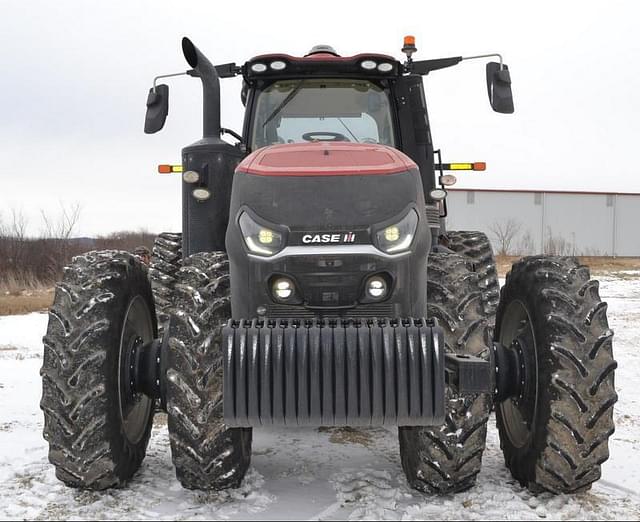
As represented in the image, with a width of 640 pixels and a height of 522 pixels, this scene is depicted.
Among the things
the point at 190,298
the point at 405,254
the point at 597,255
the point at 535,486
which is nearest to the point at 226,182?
the point at 190,298

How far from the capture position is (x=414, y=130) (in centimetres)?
503

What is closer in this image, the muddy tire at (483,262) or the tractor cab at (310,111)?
the tractor cab at (310,111)

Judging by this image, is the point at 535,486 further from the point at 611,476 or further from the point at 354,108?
the point at 354,108

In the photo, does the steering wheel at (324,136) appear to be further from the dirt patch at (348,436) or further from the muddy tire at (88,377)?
the dirt patch at (348,436)

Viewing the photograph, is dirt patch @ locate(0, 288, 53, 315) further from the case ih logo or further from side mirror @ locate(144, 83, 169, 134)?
the case ih logo

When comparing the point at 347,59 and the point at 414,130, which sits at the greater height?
the point at 347,59

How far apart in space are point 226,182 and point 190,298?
3.58ft

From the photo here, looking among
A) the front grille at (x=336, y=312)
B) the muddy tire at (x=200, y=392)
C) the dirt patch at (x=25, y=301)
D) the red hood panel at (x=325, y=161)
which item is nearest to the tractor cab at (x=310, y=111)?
the red hood panel at (x=325, y=161)

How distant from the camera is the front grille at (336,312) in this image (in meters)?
3.32

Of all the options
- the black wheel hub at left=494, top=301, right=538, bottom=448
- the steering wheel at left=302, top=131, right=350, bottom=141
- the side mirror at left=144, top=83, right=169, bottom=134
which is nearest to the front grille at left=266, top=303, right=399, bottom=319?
the black wheel hub at left=494, top=301, right=538, bottom=448

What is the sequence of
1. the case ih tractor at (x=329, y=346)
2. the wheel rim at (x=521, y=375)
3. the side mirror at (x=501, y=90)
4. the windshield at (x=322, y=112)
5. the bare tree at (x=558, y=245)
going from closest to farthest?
the case ih tractor at (x=329, y=346)
the wheel rim at (x=521, y=375)
the side mirror at (x=501, y=90)
the windshield at (x=322, y=112)
the bare tree at (x=558, y=245)

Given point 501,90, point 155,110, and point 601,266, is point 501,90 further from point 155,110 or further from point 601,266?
point 601,266

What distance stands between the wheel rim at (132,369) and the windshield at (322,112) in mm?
1488

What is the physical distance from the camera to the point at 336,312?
3309mm
